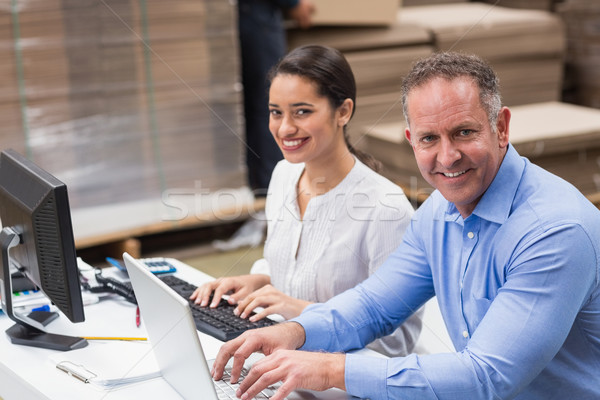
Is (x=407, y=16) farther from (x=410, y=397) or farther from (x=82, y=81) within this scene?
(x=410, y=397)

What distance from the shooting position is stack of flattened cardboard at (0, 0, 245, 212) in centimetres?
373

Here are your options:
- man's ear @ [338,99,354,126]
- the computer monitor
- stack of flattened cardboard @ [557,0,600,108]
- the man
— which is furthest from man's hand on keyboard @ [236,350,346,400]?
stack of flattened cardboard @ [557,0,600,108]

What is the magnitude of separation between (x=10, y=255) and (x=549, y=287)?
4.39ft

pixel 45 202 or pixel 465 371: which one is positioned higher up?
Result: pixel 45 202

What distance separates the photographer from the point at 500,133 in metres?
1.65

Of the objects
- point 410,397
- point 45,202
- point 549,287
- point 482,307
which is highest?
point 45,202

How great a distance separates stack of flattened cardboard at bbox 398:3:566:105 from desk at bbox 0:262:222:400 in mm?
3059

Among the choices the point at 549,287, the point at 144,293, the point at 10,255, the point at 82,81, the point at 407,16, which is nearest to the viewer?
the point at 549,287

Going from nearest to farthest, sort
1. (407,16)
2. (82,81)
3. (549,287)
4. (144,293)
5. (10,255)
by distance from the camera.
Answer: (549,287), (144,293), (10,255), (82,81), (407,16)

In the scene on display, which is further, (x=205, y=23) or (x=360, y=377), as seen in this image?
(x=205, y=23)

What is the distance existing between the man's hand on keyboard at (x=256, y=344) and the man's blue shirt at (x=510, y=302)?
1.7 inches

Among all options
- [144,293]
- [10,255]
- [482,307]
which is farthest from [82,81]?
[482,307]

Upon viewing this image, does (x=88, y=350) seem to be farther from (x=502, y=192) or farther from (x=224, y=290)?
(x=502, y=192)

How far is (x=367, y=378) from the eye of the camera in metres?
1.54
